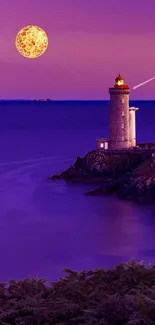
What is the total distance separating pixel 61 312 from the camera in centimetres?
833

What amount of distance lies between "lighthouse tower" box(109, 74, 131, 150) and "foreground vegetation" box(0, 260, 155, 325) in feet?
138

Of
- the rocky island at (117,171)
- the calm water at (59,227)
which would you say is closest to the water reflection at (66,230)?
the calm water at (59,227)

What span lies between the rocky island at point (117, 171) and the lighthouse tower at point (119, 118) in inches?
55.9

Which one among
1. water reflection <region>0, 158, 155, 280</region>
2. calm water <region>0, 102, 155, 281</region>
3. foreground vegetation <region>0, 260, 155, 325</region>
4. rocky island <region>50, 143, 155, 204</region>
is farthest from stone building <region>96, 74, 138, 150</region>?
foreground vegetation <region>0, 260, 155, 325</region>

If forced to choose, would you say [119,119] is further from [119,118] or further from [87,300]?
[87,300]

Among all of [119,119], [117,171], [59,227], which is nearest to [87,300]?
[59,227]

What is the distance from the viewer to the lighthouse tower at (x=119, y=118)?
52094 millimetres

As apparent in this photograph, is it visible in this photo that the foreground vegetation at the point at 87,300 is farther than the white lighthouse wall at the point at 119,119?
No

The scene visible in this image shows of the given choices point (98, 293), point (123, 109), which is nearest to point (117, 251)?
point (98, 293)

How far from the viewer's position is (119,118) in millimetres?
52156

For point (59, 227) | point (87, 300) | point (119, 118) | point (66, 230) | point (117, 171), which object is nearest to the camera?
point (87, 300)

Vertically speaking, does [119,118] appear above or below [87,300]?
above

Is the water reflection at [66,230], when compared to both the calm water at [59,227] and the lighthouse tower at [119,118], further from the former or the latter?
the lighthouse tower at [119,118]

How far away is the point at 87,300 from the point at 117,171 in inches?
1548
